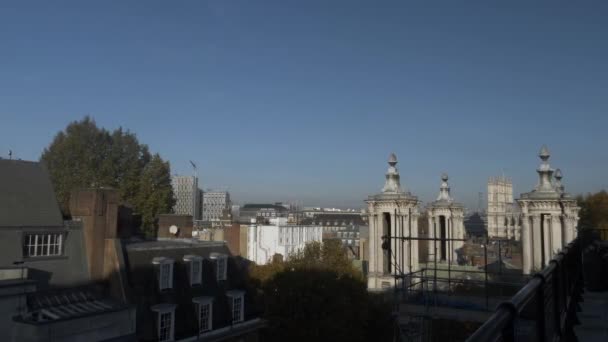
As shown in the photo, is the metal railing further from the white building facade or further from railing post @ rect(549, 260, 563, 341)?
the white building facade

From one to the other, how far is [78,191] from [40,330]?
7.80 meters

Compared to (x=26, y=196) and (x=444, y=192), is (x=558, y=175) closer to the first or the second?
(x=444, y=192)

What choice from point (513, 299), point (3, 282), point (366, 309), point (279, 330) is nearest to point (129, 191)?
point (279, 330)

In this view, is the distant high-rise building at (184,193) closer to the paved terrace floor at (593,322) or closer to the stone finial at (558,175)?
the stone finial at (558,175)

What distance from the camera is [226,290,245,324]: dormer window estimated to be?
88.7ft

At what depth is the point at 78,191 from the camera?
2428cm

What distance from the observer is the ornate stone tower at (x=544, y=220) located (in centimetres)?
2436

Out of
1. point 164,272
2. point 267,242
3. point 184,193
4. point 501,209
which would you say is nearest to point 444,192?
point 164,272

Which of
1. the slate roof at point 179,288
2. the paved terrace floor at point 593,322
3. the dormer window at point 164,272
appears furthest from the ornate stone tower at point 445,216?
the paved terrace floor at point 593,322

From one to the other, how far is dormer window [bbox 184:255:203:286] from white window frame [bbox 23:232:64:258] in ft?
Answer: 18.9

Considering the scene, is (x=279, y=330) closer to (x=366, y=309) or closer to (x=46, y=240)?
(x=366, y=309)

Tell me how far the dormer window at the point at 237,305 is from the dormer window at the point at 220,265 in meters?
1.02

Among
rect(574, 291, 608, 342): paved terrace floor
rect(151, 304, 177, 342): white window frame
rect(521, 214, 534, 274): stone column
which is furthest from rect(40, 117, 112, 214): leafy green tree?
rect(574, 291, 608, 342): paved terrace floor

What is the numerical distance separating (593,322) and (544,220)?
16644 mm
